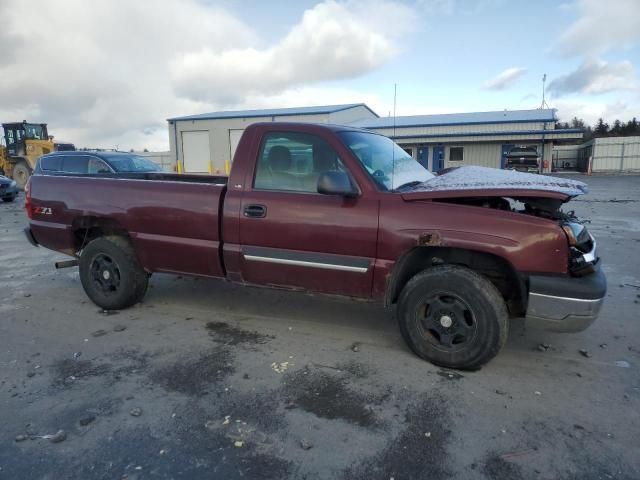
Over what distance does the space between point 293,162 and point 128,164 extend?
9.48 meters

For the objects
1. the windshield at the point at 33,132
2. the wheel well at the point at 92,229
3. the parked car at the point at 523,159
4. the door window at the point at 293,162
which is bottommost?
the wheel well at the point at 92,229

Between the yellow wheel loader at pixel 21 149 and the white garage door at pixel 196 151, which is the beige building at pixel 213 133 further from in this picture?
the yellow wheel loader at pixel 21 149

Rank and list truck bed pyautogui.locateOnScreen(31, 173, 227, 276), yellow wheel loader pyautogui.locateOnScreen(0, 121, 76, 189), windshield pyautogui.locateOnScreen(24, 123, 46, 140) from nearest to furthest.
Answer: truck bed pyautogui.locateOnScreen(31, 173, 227, 276) → yellow wheel loader pyautogui.locateOnScreen(0, 121, 76, 189) → windshield pyautogui.locateOnScreen(24, 123, 46, 140)

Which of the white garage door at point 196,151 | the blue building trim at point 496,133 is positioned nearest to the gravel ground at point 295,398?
the blue building trim at point 496,133

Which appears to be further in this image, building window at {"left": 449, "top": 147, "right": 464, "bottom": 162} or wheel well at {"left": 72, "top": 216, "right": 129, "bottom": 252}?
building window at {"left": 449, "top": 147, "right": 464, "bottom": 162}

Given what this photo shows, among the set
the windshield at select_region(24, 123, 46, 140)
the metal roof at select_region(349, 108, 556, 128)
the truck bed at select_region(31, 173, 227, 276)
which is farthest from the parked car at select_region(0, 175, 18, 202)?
the metal roof at select_region(349, 108, 556, 128)

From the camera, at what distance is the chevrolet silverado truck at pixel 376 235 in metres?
3.24

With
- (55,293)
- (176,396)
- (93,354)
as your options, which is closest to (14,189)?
(55,293)

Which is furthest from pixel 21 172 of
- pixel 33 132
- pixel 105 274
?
pixel 105 274

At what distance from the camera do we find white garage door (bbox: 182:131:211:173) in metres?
34.3

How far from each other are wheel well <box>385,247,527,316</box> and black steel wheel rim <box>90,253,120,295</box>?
9.74 feet

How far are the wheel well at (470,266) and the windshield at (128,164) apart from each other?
9.82 meters

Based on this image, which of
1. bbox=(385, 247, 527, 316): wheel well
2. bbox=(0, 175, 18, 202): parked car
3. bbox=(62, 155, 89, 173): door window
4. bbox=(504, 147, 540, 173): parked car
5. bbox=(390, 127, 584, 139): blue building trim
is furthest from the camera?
bbox=(390, 127, 584, 139): blue building trim

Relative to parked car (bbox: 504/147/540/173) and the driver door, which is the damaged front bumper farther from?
parked car (bbox: 504/147/540/173)
